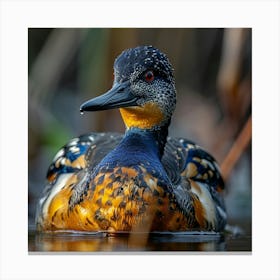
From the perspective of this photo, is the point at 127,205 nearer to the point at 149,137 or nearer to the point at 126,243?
the point at 126,243

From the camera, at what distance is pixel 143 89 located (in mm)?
9047

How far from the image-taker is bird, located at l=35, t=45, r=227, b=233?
8.85m

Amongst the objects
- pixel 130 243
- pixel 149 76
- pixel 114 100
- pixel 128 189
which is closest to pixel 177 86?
pixel 149 76

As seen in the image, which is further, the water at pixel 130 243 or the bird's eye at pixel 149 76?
the bird's eye at pixel 149 76

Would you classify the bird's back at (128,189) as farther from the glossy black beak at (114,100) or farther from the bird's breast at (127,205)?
the glossy black beak at (114,100)

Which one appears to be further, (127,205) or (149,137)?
(149,137)

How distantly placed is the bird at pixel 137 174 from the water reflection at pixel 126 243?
0.05 metres

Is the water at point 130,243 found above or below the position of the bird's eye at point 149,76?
below

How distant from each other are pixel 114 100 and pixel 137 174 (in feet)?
1.33

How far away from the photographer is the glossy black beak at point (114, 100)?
28.8 feet

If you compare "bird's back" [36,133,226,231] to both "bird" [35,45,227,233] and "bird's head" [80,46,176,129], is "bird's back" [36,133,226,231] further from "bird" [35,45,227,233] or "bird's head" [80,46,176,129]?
"bird's head" [80,46,176,129]

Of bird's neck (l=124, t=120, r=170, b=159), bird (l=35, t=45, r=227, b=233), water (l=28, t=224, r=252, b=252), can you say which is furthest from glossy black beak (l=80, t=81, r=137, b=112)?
water (l=28, t=224, r=252, b=252)

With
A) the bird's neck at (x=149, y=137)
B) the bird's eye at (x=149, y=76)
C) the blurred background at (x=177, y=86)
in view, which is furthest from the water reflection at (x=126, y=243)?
the bird's eye at (x=149, y=76)
